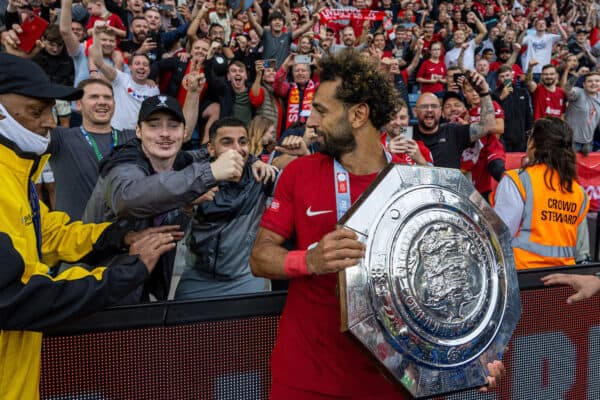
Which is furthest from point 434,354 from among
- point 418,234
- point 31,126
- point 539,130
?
point 539,130

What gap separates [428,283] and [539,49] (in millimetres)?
13986

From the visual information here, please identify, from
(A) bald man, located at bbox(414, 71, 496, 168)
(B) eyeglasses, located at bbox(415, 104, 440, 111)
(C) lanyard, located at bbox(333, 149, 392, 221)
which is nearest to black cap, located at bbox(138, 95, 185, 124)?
(C) lanyard, located at bbox(333, 149, 392, 221)

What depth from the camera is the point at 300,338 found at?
1952mm

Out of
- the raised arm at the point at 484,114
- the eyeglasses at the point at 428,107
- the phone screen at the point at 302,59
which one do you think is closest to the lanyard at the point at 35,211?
the raised arm at the point at 484,114

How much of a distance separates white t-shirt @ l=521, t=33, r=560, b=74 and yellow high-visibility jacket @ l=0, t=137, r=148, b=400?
13794mm

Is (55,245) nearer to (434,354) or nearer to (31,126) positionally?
(31,126)

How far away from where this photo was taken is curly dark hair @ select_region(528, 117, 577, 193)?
3.40 meters

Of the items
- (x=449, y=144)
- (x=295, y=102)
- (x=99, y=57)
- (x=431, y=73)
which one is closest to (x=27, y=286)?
(x=449, y=144)

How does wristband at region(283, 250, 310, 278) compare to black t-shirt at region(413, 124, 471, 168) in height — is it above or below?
below

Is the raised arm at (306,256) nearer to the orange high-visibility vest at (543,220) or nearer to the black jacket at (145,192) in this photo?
the black jacket at (145,192)

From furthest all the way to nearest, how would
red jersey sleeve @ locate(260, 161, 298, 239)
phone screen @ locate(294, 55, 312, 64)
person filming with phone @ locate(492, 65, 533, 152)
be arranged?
person filming with phone @ locate(492, 65, 533, 152)
phone screen @ locate(294, 55, 312, 64)
red jersey sleeve @ locate(260, 161, 298, 239)

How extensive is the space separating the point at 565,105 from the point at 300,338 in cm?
1026

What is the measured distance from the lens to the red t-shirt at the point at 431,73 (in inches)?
442

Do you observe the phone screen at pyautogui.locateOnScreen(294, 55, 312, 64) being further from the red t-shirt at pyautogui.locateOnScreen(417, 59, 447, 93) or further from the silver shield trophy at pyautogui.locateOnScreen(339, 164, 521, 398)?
the silver shield trophy at pyautogui.locateOnScreen(339, 164, 521, 398)
